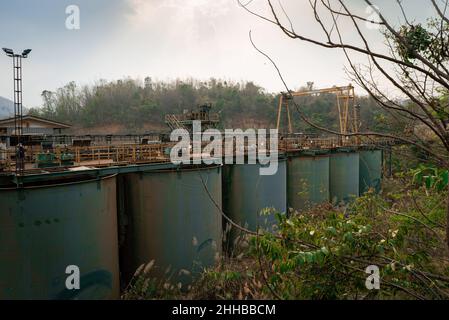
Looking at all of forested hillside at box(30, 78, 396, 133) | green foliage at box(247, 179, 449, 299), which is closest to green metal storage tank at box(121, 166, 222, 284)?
green foliage at box(247, 179, 449, 299)

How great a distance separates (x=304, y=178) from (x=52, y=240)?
1544 centimetres

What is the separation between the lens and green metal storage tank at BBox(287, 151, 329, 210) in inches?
778

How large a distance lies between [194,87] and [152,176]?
7365 cm

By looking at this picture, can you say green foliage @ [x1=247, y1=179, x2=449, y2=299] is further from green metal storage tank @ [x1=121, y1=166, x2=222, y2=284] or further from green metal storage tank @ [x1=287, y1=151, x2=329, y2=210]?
green metal storage tank @ [x1=287, y1=151, x2=329, y2=210]

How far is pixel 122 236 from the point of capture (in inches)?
450

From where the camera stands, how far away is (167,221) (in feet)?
35.8

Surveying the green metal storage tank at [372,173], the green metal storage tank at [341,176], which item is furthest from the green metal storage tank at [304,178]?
the green metal storage tank at [372,173]

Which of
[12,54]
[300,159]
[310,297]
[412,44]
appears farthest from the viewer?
[300,159]

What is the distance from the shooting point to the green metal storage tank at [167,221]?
1095cm

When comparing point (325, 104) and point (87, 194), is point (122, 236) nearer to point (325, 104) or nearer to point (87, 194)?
point (87, 194)

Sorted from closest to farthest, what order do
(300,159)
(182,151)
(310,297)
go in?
(310,297) → (182,151) → (300,159)

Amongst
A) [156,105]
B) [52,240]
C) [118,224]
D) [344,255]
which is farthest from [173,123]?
[156,105]
